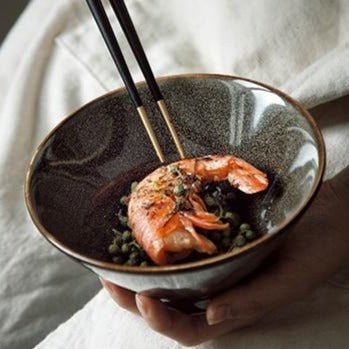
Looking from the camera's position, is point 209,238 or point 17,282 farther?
point 17,282

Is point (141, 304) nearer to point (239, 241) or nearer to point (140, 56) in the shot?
point (239, 241)

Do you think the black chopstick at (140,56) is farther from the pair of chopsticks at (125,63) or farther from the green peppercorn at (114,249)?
the green peppercorn at (114,249)

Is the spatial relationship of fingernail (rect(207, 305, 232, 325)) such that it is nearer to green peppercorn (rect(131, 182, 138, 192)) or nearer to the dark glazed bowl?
the dark glazed bowl

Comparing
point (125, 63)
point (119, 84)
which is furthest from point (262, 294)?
point (119, 84)

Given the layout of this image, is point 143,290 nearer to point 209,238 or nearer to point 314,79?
point 209,238

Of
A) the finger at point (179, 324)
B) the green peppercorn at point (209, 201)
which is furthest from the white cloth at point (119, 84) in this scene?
the green peppercorn at point (209, 201)

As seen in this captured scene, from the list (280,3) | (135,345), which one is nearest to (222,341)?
(135,345)
